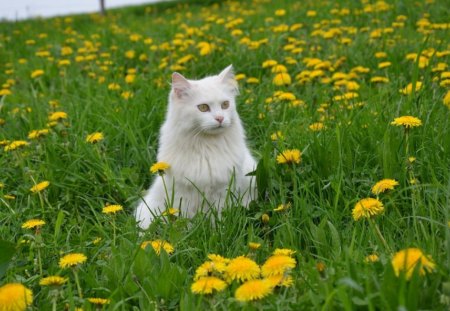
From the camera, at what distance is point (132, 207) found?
12.1ft

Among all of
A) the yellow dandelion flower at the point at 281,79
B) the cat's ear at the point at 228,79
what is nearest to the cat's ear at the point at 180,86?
the cat's ear at the point at 228,79

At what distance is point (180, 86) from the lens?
3.34m

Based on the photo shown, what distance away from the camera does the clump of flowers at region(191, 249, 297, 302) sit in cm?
187

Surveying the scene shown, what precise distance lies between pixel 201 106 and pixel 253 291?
162 centimetres

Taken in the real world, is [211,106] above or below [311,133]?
above

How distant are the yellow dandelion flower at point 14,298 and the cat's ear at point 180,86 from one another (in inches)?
61.6

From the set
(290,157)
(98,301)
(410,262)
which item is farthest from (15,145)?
(410,262)

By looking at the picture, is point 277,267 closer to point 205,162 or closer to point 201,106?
point 205,162

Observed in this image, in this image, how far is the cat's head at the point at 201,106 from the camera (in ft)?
10.7

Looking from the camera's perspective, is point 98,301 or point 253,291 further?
point 98,301

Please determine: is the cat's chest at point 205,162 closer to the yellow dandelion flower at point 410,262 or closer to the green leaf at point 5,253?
the green leaf at point 5,253

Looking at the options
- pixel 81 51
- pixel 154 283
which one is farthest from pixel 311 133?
pixel 81 51

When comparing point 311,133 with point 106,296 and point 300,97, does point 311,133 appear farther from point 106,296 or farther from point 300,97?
point 106,296

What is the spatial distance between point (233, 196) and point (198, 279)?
3.51ft
